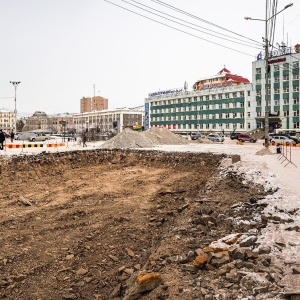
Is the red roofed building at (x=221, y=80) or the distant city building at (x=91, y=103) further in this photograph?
the distant city building at (x=91, y=103)

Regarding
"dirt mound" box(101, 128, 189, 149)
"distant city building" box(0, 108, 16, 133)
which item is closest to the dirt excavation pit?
"dirt mound" box(101, 128, 189, 149)

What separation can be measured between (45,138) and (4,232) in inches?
1746

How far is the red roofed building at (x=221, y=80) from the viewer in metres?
90.6

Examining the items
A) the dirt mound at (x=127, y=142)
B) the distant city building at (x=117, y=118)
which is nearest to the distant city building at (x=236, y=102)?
the distant city building at (x=117, y=118)

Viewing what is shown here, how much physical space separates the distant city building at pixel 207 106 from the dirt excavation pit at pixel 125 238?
65.8 meters

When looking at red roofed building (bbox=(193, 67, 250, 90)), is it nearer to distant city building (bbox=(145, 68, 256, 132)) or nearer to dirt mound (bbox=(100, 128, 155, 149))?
distant city building (bbox=(145, 68, 256, 132))

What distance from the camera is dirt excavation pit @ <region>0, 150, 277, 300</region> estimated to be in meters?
5.02

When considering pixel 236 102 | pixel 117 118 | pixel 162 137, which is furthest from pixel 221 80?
pixel 162 137

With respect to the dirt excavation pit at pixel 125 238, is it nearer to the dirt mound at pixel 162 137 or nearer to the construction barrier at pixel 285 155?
the construction barrier at pixel 285 155

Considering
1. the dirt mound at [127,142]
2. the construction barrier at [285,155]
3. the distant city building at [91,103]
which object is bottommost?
the construction barrier at [285,155]

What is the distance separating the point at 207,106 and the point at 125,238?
8292cm

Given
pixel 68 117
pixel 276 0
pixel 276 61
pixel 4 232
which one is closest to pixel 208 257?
pixel 4 232

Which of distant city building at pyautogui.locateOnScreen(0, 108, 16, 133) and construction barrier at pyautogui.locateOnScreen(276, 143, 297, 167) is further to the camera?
distant city building at pyautogui.locateOnScreen(0, 108, 16, 133)

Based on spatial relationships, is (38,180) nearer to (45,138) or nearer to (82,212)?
(82,212)
